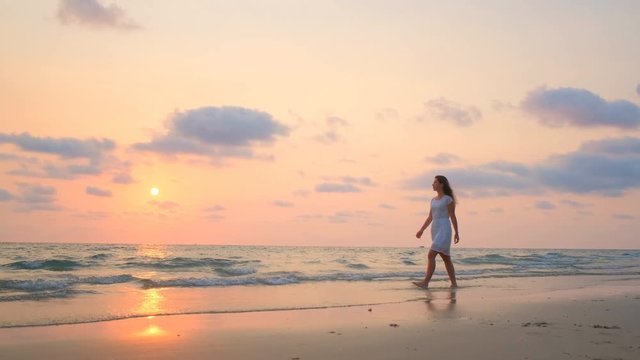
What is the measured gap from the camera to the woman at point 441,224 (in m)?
10.9

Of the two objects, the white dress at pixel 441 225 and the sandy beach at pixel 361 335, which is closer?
the sandy beach at pixel 361 335

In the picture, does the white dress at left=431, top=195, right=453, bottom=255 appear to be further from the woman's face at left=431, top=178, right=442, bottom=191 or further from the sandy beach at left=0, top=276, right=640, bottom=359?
the sandy beach at left=0, top=276, right=640, bottom=359

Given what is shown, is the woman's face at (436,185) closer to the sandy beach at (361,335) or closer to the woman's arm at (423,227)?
the woman's arm at (423,227)

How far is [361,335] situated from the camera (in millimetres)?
5609

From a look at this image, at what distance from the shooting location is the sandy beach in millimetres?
4742

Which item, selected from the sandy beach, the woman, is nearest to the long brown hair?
A: the woman

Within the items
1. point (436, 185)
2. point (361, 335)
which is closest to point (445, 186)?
point (436, 185)

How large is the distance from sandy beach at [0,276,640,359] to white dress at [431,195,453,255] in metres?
2.70

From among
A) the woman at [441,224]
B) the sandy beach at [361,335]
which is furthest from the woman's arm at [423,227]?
the sandy beach at [361,335]

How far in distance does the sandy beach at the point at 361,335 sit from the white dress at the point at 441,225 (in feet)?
8.87

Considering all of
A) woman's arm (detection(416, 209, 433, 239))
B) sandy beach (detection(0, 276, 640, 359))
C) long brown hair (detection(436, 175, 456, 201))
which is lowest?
sandy beach (detection(0, 276, 640, 359))

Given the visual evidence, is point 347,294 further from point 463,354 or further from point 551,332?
point 463,354

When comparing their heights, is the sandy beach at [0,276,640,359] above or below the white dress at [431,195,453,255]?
below

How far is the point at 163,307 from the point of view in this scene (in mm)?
8023
